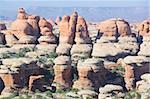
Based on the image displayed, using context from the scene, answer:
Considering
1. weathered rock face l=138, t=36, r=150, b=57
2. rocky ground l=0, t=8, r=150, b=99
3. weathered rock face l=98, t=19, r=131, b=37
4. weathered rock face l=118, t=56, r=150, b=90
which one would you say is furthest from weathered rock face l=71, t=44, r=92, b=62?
weathered rock face l=118, t=56, r=150, b=90

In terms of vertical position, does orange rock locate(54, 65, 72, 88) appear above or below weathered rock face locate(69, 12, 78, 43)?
below

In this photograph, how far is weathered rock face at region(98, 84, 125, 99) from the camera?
37.2m

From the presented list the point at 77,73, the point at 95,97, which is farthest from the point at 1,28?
the point at 95,97

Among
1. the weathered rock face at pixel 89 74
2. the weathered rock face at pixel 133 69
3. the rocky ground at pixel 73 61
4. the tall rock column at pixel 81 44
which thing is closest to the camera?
the rocky ground at pixel 73 61

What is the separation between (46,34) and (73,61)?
4.27 metres

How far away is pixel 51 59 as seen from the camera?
140ft

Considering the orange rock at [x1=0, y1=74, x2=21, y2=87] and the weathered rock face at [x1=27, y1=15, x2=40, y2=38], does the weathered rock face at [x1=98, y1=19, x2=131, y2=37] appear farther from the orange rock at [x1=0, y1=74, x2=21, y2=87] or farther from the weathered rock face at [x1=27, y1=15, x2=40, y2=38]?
the orange rock at [x1=0, y1=74, x2=21, y2=87]

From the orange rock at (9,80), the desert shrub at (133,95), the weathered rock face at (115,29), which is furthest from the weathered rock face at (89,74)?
the weathered rock face at (115,29)

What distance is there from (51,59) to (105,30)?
5489 millimetres

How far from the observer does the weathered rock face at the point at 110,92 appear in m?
37.2

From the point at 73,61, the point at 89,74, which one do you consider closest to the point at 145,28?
the point at 73,61

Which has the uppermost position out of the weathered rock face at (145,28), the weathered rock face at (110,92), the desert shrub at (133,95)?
the weathered rock face at (145,28)

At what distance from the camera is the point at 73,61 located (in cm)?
4281

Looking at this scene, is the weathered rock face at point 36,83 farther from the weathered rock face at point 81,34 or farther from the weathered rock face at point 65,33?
the weathered rock face at point 65,33
